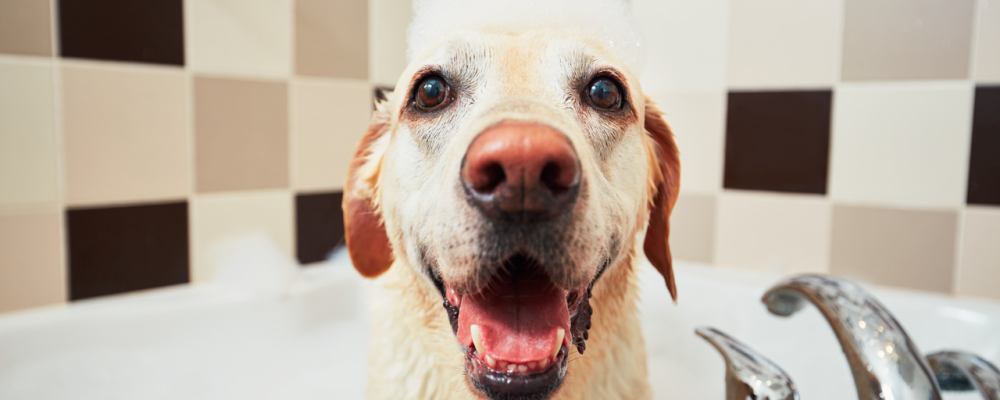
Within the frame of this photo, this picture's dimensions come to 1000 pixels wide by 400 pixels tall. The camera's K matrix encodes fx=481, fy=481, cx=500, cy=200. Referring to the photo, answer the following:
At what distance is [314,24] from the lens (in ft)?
3.07

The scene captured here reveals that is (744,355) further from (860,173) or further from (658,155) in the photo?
(860,173)

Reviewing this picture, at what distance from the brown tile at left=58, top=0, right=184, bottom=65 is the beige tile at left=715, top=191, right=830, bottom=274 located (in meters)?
1.24

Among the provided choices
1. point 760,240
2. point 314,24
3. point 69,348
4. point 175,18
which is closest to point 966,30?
point 760,240

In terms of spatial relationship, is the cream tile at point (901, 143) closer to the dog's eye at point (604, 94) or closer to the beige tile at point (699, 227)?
the beige tile at point (699, 227)

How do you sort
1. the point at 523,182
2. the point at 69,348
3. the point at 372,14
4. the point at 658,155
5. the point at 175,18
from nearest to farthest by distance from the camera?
the point at 523,182 < the point at 658,155 < the point at 372,14 < the point at 69,348 < the point at 175,18

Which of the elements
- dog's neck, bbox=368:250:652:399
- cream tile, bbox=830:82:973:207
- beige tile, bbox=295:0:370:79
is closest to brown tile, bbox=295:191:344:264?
beige tile, bbox=295:0:370:79

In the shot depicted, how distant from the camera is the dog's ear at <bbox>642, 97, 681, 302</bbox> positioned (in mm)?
447

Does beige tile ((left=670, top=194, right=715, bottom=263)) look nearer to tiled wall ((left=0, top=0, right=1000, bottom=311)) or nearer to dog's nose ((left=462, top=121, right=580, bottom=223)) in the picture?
tiled wall ((left=0, top=0, right=1000, bottom=311))

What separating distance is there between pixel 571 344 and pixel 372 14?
0.63 metres

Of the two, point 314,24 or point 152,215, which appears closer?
point 314,24

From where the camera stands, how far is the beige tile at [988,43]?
1.03 metres

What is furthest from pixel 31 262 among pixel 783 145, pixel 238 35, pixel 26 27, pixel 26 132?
pixel 783 145

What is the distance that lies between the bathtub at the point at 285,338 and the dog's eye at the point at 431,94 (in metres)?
0.37

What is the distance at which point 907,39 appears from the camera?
109cm
